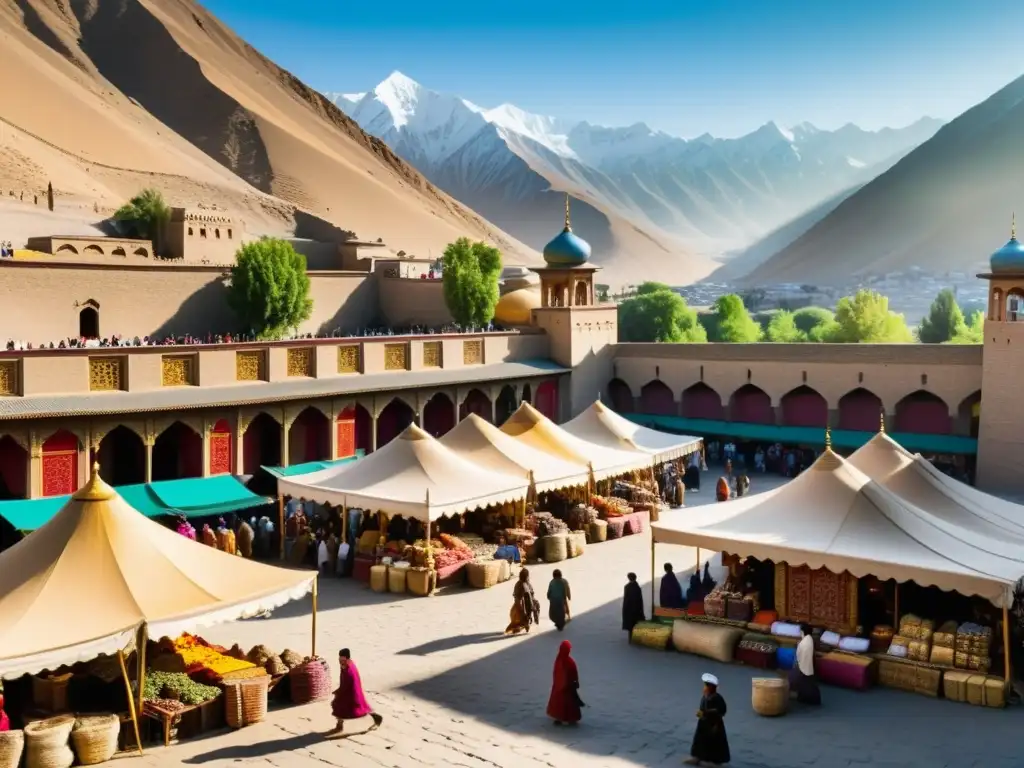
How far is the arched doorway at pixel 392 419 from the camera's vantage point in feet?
91.3

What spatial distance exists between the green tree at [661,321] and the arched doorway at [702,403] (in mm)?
32134

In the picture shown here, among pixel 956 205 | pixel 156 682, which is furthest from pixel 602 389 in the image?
A: pixel 956 205

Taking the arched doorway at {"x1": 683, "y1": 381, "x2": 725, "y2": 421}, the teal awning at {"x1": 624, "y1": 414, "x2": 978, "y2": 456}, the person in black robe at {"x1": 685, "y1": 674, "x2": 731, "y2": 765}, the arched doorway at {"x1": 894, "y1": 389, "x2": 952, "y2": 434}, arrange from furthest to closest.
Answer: the arched doorway at {"x1": 683, "y1": 381, "x2": 725, "y2": 421} → the arched doorway at {"x1": 894, "y1": 389, "x2": 952, "y2": 434} → the teal awning at {"x1": 624, "y1": 414, "x2": 978, "y2": 456} → the person in black robe at {"x1": 685, "y1": 674, "x2": 731, "y2": 765}

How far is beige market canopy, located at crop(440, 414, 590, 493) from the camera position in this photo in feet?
68.6

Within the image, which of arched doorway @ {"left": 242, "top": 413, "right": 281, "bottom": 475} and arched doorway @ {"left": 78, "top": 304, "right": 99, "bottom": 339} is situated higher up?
arched doorway @ {"left": 78, "top": 304, "right": 99, "bottom": 339}

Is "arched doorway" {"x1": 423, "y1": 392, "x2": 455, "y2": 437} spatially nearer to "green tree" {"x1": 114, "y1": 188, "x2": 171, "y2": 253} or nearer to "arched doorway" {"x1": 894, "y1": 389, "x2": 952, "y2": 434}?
"arched doorway" {"x1": 894, "y1": 389, "x2": 952, "y2": 434}

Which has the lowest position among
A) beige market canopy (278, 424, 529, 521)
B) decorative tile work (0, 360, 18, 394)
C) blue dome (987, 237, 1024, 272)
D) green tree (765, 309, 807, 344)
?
beige market canopy (278, 424, 529, 521)

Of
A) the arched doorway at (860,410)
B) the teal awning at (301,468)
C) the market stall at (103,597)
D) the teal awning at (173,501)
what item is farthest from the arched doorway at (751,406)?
the market stall at (103,597)

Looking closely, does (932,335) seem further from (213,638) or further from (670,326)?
(213,638)

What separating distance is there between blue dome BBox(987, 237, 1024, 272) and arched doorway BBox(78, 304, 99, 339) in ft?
88.2

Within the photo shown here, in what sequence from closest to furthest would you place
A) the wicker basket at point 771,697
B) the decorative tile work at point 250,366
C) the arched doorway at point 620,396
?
1. the wicker basket at point 771,697
2. the decorative tile work at point 250,366
3. the arched doorway at point 620,396

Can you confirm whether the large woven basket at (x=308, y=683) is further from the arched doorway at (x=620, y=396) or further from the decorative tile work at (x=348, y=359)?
the arched doorway at (x=620, y=396)

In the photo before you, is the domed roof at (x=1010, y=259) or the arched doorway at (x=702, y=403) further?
the arched doorway at (x=702, y=403)

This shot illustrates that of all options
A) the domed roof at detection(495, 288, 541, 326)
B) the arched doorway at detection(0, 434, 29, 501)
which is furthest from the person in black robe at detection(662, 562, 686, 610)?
the domed roof at detection(495, 288, 541, 326)
